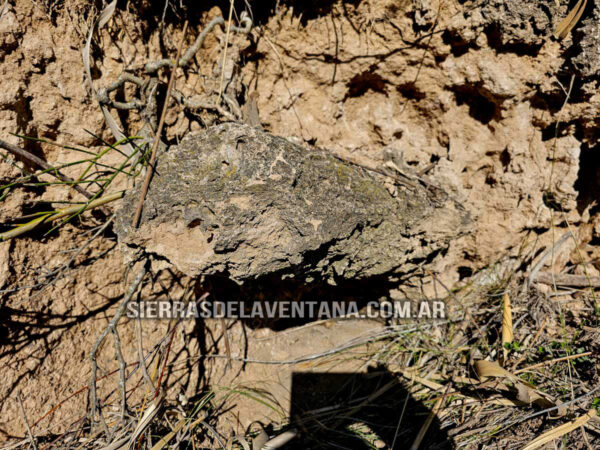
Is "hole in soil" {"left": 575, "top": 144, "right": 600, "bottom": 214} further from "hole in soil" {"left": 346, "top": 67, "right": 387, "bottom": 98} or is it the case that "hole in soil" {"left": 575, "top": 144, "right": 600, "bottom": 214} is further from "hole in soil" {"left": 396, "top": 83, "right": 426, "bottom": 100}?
"hole in soil" {"left": 346, "top": 67, "right": 387, "bottom": 98}

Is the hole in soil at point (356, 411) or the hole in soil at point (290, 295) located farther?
the hole in soil at point (290, 295)

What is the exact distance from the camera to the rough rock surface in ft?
3.86

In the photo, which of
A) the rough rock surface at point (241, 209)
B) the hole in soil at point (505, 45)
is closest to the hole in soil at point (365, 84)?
the hole in soil at point (505, 45)

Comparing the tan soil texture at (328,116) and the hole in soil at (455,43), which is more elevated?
the hole in soil at (455,43)

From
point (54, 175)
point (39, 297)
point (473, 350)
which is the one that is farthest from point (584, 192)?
point (39, 297)

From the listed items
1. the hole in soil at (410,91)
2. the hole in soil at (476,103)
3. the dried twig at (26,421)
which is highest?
the hole in soil at (410,91)

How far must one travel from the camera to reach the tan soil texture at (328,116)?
1.35m

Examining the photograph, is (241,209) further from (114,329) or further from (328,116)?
(328,116)

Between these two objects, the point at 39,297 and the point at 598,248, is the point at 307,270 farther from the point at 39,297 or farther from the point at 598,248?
the point at 598,248

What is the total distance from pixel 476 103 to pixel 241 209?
4.06ft

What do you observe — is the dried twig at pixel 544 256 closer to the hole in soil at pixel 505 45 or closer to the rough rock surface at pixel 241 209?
the hole in soil at pixel 505 45

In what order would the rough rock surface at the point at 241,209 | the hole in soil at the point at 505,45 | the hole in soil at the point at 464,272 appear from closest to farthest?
1. the rough rock surface at the point at 241,209
2. the hole in soil at the point at 505,45
3. the hole in soil at the point at 464,272

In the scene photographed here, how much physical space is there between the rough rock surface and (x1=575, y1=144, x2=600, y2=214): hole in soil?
3.99 ft

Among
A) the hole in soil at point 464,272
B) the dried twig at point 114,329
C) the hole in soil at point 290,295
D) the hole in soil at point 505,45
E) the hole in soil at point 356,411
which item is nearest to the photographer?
the dried twig at point 114,329
